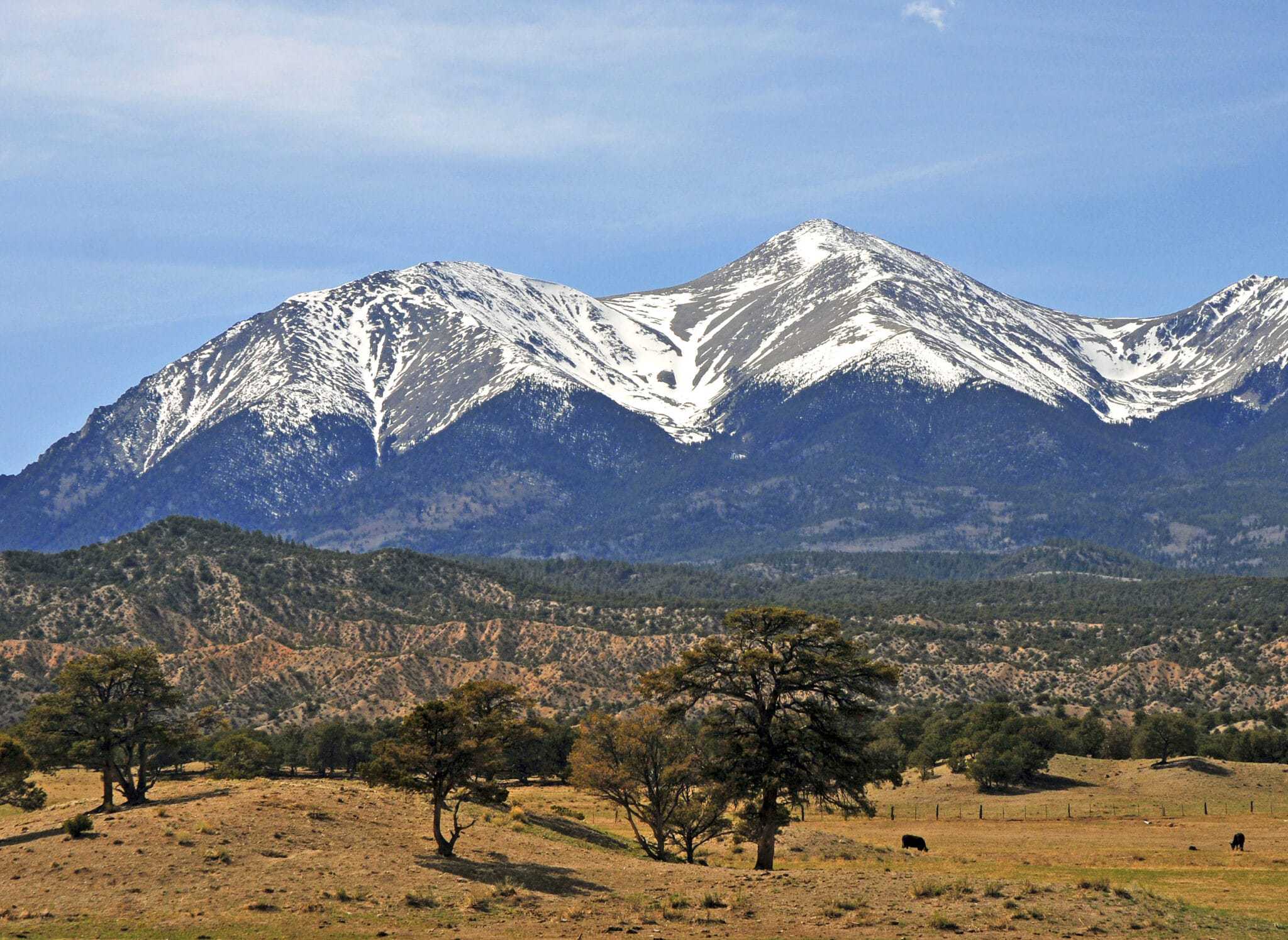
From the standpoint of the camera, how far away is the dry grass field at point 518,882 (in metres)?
50.6

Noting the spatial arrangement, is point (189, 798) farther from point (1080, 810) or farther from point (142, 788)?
point (1080, 810)

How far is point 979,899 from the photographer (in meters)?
53.5

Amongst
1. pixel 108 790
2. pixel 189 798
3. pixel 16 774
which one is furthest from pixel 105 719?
pixel 189 798

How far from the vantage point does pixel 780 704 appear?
6375 centimetres

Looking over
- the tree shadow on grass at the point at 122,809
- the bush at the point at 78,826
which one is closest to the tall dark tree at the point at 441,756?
the tree shadow on grass at the point at 122,809

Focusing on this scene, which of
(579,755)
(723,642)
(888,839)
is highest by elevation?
(723,642)

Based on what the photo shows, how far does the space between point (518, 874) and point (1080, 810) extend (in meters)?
57.8

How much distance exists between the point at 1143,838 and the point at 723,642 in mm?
34538

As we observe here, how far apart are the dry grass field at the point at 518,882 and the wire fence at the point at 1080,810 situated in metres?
23.4

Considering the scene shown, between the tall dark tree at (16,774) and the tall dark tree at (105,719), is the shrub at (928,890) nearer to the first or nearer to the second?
the tall dark tree at (105,719)

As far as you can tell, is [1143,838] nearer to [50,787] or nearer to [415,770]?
[415,770]

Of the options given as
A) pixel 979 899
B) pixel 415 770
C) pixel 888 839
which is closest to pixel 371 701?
pixel 888 839

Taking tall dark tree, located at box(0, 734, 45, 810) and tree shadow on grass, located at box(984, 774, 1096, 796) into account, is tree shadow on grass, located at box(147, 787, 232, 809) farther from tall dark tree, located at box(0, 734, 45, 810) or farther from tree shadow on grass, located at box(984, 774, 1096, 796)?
tree shadow on grass, located at box(984, 774, 1096, 796)

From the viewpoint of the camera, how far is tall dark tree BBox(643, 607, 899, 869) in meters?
62.7
